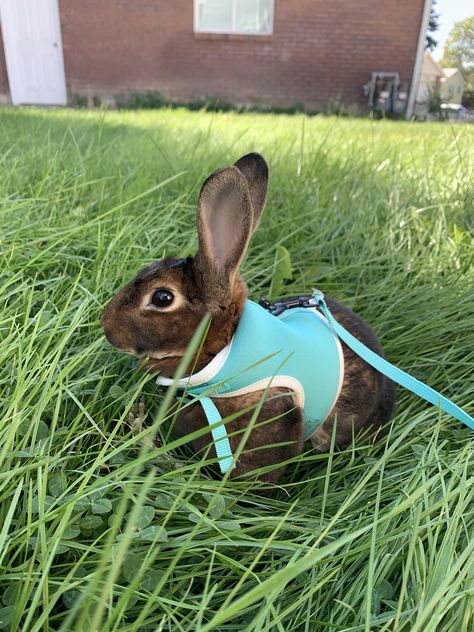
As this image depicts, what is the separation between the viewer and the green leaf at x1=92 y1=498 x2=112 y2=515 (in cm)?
89

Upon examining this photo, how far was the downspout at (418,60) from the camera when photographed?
409 inches

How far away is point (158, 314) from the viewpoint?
1252mm

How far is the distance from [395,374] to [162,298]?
0.63 metres

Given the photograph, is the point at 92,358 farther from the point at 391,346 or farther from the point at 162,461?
the point at 391,346

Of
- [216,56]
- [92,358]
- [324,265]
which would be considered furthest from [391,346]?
[216,56]

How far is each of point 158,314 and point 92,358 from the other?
254 mm

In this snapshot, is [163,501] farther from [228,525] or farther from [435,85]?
[435,85]

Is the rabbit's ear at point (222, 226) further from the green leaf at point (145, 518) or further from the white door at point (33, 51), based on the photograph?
the white door at point (33, 51)

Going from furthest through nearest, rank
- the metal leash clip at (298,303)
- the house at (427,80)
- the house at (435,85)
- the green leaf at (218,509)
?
1. the house at (427,80)
2. the house at (435,85)
3. the metal leash clip at (298,303)
4. the green leaf at (218,509)

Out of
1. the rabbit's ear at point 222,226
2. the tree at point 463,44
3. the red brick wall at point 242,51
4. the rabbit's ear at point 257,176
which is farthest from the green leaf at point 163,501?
the red brick wall at point 242,51

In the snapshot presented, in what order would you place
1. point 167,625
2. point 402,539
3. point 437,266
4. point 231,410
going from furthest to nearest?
point 437,266, point 231,410, point 402,539, point 167,625

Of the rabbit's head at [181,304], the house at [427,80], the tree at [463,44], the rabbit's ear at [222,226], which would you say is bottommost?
the house at [427,80]

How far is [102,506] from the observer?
901 millimetres

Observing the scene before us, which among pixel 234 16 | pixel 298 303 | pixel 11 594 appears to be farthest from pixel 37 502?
pixel 234 16
